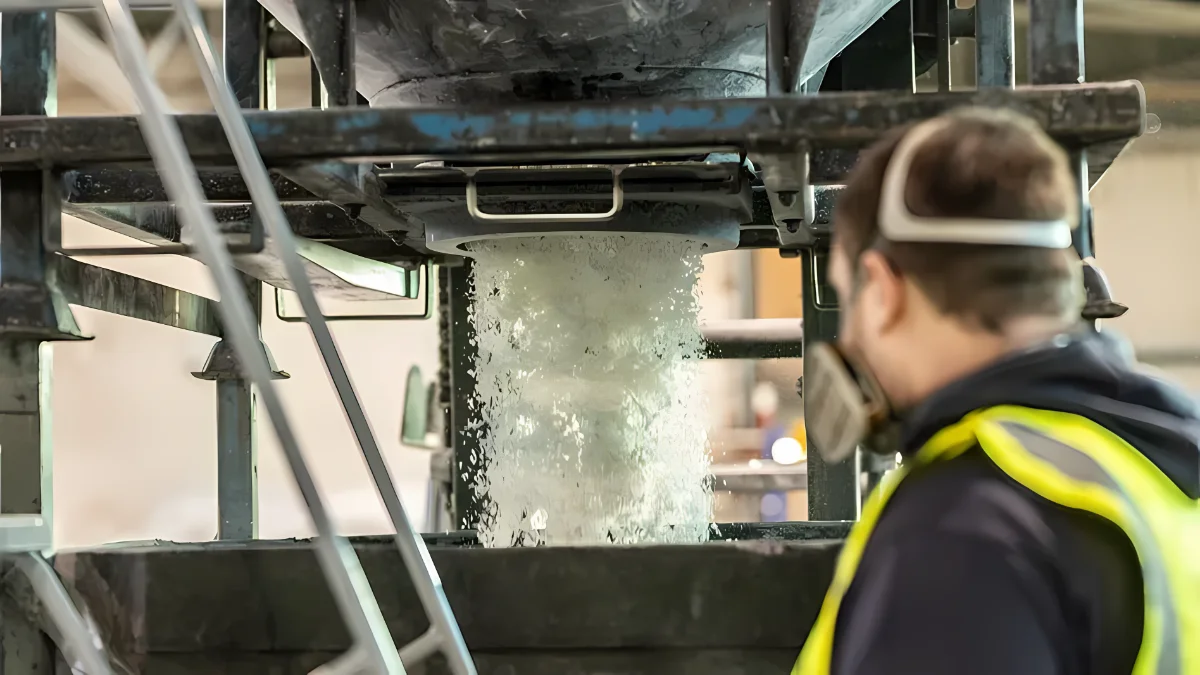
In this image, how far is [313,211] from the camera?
129cm

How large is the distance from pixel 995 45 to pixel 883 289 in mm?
326

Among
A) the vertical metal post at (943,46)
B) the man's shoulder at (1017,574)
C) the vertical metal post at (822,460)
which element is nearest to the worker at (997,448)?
the man's shoulder at (1017,574)

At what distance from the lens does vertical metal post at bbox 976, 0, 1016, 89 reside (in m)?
0.77

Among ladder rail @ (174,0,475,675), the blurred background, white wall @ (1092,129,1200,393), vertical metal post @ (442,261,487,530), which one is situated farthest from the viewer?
white wall @ (1092,129,1200,393)

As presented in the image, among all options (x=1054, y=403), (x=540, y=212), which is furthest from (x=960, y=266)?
(x=540, y=212)

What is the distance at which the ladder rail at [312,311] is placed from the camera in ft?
2.15

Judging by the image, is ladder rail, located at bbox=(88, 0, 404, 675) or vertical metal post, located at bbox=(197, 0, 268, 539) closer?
ladder rail, located at bbox=(88, 0, 404, 675)

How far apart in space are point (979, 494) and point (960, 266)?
119mm

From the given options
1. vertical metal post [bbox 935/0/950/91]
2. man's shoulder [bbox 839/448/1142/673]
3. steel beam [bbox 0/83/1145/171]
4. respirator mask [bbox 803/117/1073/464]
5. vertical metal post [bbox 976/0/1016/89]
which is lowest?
man's shoulder [bbox 839/448/1142/673]

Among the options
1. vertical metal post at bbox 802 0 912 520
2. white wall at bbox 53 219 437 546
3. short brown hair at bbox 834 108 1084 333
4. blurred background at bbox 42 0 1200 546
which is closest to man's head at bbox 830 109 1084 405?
short brown hair at bbox 834 108 1084 333

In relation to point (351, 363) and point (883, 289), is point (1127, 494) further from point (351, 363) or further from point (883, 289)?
point (351, 363)

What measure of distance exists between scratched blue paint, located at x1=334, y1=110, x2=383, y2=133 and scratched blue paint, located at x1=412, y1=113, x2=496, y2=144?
3cm

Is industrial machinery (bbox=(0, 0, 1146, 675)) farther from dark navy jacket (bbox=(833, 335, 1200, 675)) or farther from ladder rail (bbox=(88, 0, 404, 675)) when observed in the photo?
dark navy jacket (bbox=(833, 335, 1200, 675))

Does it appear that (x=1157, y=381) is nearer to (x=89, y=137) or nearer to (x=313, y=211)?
(x=89, y=137)
